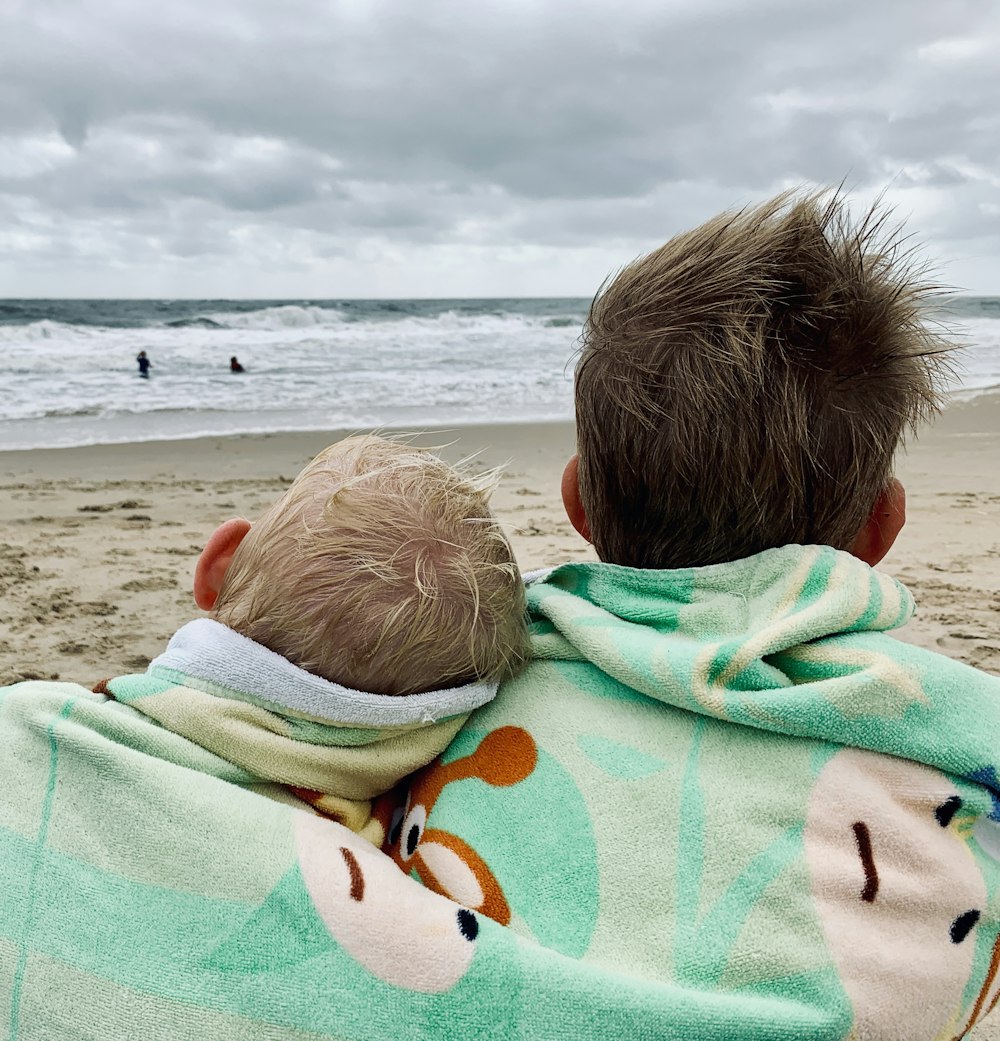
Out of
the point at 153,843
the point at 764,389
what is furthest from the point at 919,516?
the point at 153,843

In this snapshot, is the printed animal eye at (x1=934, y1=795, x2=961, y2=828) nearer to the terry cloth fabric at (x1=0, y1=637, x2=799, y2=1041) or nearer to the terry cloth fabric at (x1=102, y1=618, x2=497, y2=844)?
the terry cloth fabric at (x1=0, y1=637, x2=799, y2=1041)

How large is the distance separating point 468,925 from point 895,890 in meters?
0.39

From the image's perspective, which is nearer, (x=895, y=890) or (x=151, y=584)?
(x=895, y=890)

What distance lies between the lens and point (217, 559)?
1.20 meters

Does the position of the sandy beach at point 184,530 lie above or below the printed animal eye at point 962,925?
below

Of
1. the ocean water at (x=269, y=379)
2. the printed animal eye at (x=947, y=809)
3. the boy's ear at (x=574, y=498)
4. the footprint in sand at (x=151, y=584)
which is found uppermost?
the boy's ear at (x=574, y=498)

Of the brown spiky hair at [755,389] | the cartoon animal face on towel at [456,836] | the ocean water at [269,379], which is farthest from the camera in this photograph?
the ocean water at [269,379]

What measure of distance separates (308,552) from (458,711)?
0.24m

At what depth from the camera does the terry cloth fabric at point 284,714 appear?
A: 0.98 meters

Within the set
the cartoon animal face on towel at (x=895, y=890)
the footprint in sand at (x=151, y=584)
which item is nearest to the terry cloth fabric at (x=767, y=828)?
the cartoon animal face on towel at (x=895, y=890)

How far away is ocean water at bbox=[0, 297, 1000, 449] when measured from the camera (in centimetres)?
938

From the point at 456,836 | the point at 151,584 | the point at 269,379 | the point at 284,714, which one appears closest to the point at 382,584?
the point at 284,714

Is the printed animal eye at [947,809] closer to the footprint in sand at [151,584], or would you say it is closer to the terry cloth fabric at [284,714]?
the terry cloth fabric at [284,714]

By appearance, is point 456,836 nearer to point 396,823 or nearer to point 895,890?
point 396,823
